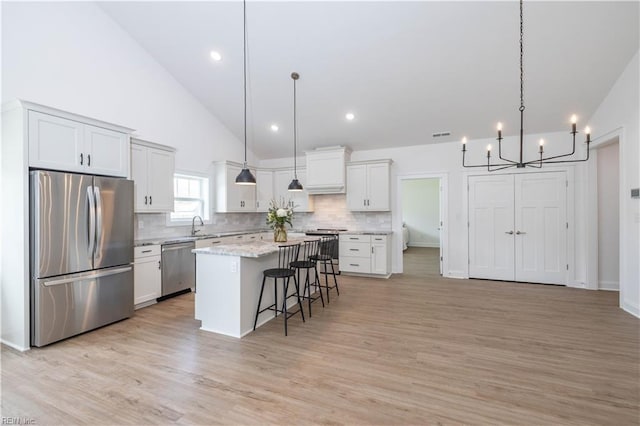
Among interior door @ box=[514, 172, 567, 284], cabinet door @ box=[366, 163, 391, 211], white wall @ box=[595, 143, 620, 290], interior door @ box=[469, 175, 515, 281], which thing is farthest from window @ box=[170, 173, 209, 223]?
white wall @ box=[595, 143, 620, 290]

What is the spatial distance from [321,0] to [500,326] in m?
4.46

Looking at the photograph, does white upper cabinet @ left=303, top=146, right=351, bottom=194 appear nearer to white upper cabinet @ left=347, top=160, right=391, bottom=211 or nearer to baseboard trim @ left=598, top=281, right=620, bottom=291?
white upper cabinet @ left=347, top=160, right=391, bottom=211

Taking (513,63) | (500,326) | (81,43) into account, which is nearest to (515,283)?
(500,326)

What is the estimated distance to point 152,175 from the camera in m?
4.52

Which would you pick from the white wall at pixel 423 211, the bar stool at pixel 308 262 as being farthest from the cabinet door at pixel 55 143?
the white wall at pixel 423 211

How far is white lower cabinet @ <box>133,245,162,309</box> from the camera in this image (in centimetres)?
402

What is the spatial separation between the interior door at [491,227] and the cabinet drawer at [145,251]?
5611mm

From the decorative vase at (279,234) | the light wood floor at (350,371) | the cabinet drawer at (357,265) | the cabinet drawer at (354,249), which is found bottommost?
the light wood floor at (350,371)

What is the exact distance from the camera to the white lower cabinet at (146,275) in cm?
402

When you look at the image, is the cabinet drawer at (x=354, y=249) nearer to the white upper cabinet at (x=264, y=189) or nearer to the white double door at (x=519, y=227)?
the white double door at (x=519, y=227)

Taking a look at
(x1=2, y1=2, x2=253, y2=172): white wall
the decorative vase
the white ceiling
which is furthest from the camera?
the decorative vase

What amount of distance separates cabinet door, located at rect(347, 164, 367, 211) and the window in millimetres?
2990

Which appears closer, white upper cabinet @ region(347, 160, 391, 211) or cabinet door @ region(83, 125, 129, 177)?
cabinet door @ region(83, 125, 129, 177)

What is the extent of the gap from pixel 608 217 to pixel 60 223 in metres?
7.72
